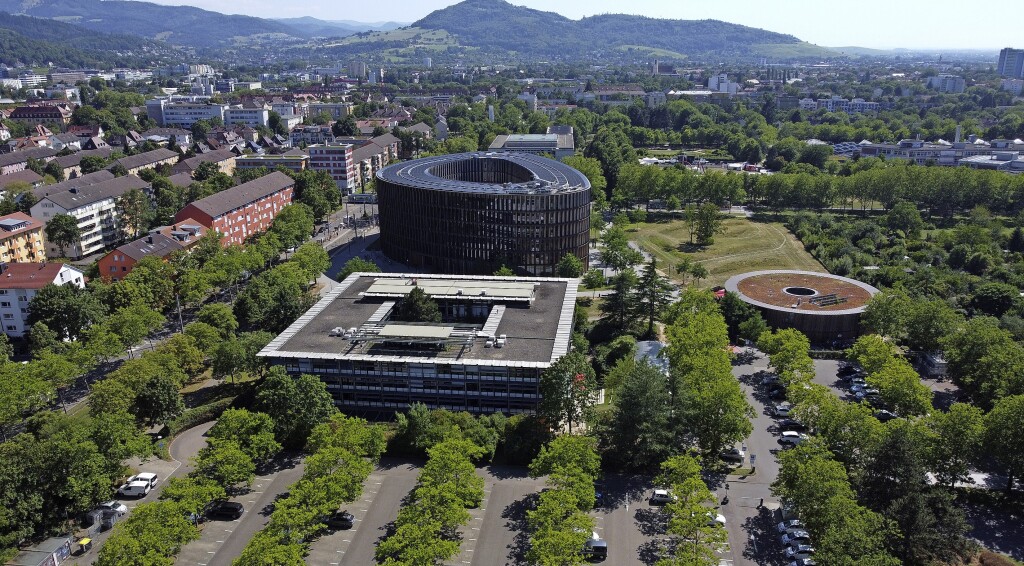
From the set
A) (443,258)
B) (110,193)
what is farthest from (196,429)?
(110,193)

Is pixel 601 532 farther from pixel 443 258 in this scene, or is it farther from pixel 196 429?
pixel 443 258

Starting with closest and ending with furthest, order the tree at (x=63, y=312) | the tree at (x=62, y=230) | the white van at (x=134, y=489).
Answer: the white van at (x=134, y=489), the tree at (x=63, y=312), the tree at (x=62, y=230)

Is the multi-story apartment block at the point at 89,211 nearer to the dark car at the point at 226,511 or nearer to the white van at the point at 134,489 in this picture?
the white van at the point at 134,489

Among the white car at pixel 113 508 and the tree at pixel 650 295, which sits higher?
the tree at pixel 650 295

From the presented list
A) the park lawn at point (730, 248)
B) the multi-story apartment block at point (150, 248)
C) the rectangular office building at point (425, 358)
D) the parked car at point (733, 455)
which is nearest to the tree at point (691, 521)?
the parked car at point (733, 455)

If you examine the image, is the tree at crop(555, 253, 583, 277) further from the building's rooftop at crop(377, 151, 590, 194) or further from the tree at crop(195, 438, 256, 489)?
the tree at crop(195, 438, 256, 489)

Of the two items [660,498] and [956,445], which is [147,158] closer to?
[660,498]
